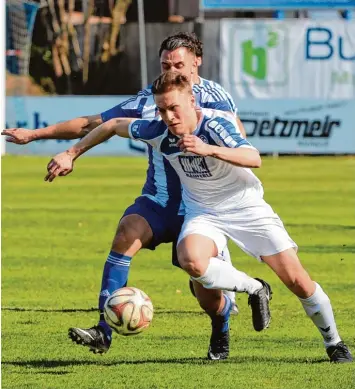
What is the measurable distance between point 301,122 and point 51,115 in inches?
258

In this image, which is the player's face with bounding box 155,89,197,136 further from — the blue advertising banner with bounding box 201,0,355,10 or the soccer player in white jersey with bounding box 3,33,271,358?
the blue advertising banner with bounding box 201,0,355,10

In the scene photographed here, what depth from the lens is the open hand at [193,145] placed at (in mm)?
6773

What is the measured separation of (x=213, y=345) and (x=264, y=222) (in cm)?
88

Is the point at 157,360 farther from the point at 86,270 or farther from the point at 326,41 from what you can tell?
the point at 326,41

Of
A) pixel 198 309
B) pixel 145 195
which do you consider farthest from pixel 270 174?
pixel 145 195

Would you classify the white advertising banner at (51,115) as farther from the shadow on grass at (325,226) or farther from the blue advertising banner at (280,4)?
the shadow on grass at (325,226)

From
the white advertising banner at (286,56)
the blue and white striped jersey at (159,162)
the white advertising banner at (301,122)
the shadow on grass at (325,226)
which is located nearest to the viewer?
the blue and white striped jersey at (159,162)

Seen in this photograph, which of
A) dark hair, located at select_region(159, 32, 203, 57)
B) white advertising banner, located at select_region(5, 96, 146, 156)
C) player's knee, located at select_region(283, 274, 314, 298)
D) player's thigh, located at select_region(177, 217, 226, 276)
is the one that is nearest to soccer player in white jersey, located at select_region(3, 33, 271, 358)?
dark hair, located at select_region(159, 32, 203, 57)

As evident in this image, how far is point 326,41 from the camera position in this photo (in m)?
33.8

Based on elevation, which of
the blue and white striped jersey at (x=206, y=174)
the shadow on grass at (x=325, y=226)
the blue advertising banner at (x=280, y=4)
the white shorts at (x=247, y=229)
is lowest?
the blue advertising banner at (x=280, y=4)

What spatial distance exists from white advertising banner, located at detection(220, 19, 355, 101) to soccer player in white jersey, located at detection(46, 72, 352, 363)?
26138 millimetres

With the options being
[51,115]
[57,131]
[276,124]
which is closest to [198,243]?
[57,131]

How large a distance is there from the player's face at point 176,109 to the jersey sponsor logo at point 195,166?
28cm

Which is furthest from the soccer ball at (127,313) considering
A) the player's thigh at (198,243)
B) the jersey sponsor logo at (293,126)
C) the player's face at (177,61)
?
the jersey sponsor logo at (293,126)
